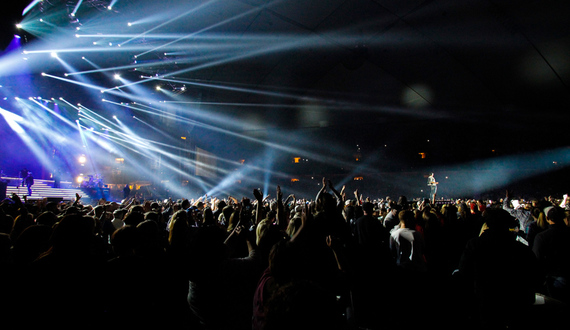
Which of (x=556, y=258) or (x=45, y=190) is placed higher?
(x=45, y=190)

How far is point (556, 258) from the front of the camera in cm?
291

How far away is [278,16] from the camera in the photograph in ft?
33.3

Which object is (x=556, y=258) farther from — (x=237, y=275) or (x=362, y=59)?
(x=362, y=59)

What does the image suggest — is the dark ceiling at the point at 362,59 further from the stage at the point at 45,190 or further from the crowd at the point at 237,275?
the crowd at the point at 237,275

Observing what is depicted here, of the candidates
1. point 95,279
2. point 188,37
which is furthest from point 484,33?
point 95,279

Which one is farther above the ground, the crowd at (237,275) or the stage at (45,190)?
the stage at (45,190)

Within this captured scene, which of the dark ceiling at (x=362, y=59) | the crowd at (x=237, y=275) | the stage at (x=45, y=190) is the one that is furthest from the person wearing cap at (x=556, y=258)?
the stage at (x=45, y=190)

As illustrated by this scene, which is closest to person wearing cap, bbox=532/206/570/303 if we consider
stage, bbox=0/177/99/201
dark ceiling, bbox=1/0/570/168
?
dark ceiling, bbox=1/0/570/168

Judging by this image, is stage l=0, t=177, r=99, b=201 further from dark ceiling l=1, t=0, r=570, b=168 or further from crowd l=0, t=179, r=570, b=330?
crowd l=0, t=179, r=570, b=330

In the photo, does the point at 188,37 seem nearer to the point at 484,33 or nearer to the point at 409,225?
the point at 409,225

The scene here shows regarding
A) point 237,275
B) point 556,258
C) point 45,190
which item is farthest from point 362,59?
point 45,190

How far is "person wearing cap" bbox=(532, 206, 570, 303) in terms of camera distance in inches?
112

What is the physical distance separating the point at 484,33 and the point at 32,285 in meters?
14.1

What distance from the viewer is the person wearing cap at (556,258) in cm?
286
